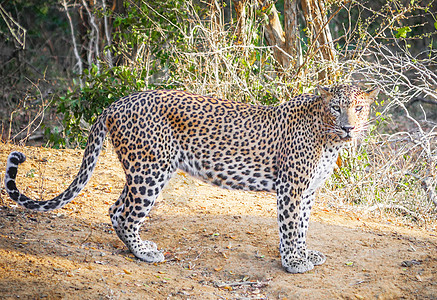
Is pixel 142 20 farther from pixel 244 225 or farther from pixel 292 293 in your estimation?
pixel 292 293

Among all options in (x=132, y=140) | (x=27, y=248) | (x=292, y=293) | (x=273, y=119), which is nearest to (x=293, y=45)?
(x=273, y=119)

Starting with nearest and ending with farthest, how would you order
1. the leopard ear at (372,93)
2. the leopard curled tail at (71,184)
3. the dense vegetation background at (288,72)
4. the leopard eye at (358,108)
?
the leopard curled tail at (71,184) → the leopard eye at (358,108) → the leopard ear at (372,93) → the dense vegetation background at (288,72)

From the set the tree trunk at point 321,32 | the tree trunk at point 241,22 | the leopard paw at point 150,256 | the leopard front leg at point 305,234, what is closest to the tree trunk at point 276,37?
the tree trunk at point 241,22

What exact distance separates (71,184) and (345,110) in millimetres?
2810

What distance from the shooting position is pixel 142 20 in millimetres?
9523

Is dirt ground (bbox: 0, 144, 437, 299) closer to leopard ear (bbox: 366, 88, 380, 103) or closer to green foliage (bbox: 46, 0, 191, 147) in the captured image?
green foliage (bbox: 46, 0, 191, 147)

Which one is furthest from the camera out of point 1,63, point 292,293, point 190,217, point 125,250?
point 1,63

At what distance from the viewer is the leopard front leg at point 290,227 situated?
530 centimetres

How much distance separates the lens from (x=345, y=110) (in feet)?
17.0

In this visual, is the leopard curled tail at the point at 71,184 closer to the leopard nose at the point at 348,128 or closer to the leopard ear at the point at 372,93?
the leopard nose at the point at 348,128

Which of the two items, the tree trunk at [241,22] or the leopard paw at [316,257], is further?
the tree trunk at [241,22]

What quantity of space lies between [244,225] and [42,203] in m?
2.40

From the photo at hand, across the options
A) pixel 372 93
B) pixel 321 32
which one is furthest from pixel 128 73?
pixel 372 93

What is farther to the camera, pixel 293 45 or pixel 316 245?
pixel 293 45
